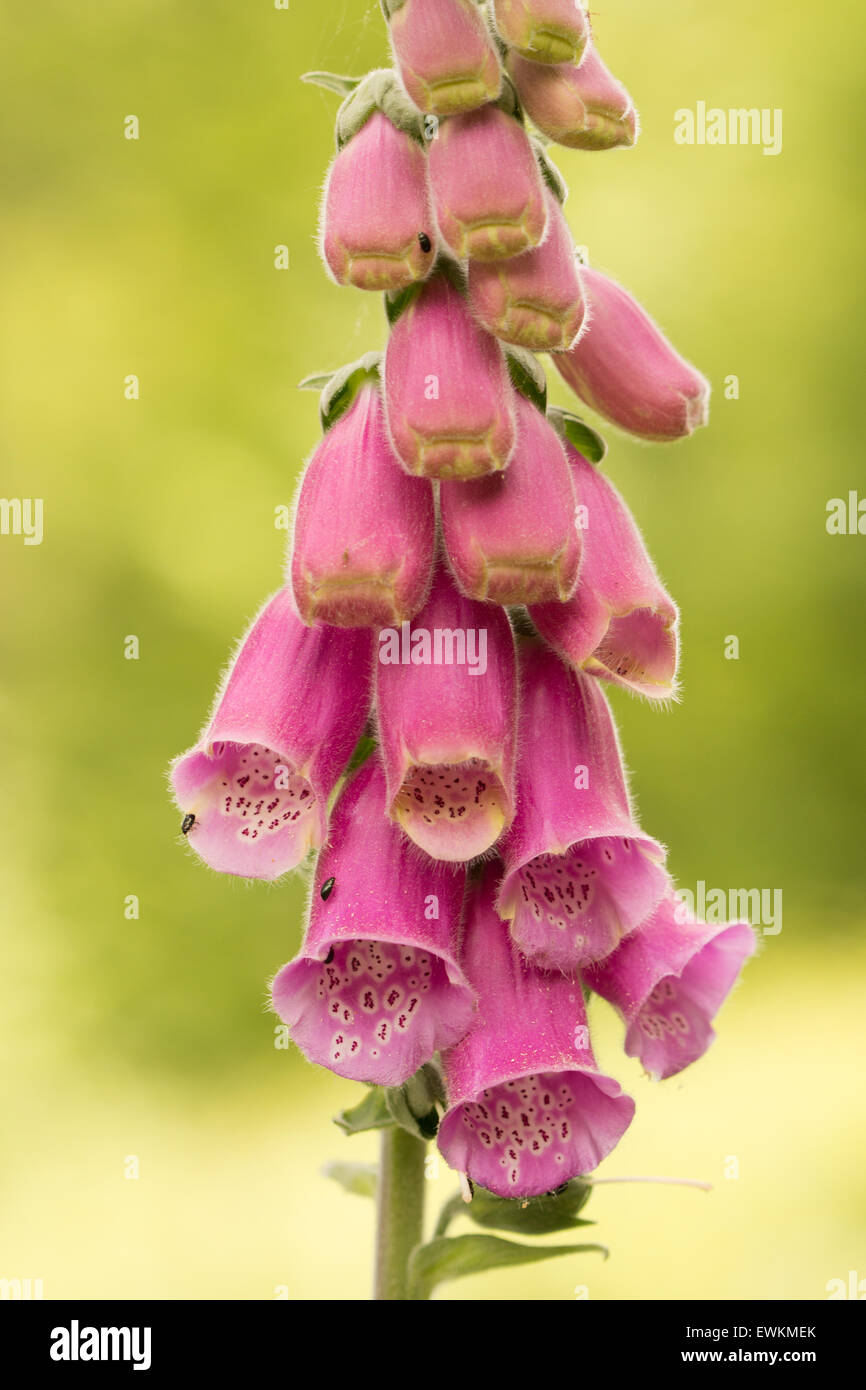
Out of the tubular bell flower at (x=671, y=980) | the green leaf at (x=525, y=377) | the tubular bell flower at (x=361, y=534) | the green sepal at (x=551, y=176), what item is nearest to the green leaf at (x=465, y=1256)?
the tubular bell flower at (x=671, y=980)

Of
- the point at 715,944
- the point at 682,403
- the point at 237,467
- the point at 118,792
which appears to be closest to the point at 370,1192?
the point at 715,944

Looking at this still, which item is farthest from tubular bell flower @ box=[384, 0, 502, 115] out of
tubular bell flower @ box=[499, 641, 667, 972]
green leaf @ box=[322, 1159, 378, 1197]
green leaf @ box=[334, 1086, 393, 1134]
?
green leaf @ box=[322, 1159, 378, 1197]

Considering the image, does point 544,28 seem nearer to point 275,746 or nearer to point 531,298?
point 531,298

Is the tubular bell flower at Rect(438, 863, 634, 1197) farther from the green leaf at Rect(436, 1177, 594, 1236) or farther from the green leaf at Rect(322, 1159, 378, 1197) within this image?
the green leaf at Rect(322, 1159, 378, 1197)

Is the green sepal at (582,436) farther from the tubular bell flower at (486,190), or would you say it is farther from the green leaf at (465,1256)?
the green leaf at (465,1256)

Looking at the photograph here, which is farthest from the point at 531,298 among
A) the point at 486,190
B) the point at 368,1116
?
the point at 368,1116
